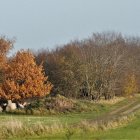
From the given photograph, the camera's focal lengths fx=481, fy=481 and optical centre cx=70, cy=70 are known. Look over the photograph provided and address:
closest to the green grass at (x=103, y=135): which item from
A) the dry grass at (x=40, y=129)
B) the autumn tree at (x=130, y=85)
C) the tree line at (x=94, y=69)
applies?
the dry grass at (x=40, y=129)

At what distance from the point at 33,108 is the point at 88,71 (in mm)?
17934

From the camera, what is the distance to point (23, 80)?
6291cm

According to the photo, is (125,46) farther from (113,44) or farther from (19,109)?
(19,109)

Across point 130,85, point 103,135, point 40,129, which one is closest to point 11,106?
point 130,85

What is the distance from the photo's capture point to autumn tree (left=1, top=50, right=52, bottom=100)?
6194cm

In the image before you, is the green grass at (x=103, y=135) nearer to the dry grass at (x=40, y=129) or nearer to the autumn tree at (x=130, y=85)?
the dry grass at (x=40, y=129)

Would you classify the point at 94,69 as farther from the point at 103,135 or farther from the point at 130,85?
the point at 103,135

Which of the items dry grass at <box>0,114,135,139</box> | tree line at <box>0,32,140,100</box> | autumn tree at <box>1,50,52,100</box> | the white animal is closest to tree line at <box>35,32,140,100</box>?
tree line at <box>0,32,140,100</box>

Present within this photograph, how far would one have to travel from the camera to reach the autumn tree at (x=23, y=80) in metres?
61.9

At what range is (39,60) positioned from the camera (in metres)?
79.1

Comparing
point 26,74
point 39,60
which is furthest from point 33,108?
point 39,60

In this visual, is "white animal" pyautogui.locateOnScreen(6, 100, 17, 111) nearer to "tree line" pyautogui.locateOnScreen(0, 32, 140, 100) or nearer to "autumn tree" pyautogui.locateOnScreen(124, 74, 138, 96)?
"tree line" pyautogui.locateOnScreen(0, 32, 140, 100)

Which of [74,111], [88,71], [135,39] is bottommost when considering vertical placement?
[74,111]

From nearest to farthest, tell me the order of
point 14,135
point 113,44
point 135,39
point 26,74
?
1. point 14,135
2. point 26,74
3. point 113,44
4. point 135,39
